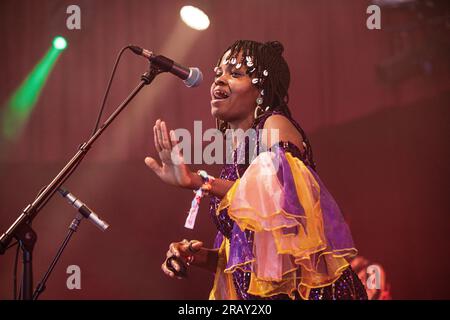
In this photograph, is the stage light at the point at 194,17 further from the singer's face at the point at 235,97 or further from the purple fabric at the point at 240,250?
the purple fabric at the point at 240,250

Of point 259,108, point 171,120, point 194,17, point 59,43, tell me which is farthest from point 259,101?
point 59,43

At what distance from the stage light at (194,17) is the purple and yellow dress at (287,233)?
1.69 metres

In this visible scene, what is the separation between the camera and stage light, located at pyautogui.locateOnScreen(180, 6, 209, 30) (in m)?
3.33

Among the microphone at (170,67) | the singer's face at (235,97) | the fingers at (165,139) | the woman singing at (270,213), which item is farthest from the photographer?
the singer's face at (235,97)

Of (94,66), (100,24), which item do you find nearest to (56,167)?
(94,66)

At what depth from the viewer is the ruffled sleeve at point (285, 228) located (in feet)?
5.49

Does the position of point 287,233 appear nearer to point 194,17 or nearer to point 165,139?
point 165,139

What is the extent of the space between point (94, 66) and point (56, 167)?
66 cm

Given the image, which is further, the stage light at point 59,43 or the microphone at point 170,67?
the stage light at point 59,43

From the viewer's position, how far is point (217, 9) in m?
3.33

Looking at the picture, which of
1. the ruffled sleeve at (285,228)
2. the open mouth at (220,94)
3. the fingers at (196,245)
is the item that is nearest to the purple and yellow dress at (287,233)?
the ruffled sleeve at (285,228)

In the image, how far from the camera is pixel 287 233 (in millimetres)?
1692
